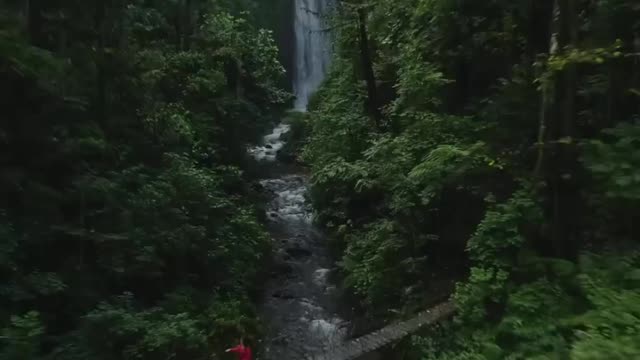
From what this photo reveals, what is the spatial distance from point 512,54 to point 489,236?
13.7 feet

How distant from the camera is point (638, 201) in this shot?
5438mm

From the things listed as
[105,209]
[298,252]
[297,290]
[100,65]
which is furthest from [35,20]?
[298,252]

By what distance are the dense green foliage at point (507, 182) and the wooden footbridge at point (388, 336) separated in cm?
36

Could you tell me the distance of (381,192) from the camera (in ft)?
41.4

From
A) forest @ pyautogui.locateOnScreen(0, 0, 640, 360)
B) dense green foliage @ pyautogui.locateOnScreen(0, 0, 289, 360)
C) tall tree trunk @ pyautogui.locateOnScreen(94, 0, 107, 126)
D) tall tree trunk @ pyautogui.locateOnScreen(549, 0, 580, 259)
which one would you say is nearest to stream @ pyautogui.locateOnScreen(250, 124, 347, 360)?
forest @ pyautogui.locateOnScreen(0, 0, 640, 360)

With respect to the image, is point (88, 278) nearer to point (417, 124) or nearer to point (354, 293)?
point (354, 293)

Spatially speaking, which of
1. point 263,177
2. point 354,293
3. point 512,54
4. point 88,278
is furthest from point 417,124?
point 263,177

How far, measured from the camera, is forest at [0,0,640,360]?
5789 millimetres

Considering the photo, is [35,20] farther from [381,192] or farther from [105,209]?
[381,192]

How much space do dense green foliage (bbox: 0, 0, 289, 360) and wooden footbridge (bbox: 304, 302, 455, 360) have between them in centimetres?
188

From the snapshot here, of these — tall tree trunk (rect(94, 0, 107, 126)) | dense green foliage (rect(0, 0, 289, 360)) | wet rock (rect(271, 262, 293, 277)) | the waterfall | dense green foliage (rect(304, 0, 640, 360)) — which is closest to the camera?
dense green foliage (rect(304, 0, 640, 360))

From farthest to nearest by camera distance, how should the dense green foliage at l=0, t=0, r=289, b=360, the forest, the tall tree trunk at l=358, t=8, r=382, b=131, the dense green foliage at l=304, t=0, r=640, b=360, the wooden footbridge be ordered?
the tall tree trunk at l=358, t=8, r=382, b=131, the wooden footbridge, the dense green foliage at l=0, t=0, r=289, b=360, the forest, the dense green foliage at l=304, t=0, r=640, b=360

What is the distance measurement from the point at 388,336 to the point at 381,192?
5.47 metres

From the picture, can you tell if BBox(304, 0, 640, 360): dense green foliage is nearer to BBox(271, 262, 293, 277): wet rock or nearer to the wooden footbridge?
A: the wooden footbridge
